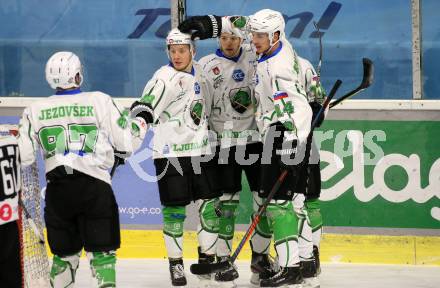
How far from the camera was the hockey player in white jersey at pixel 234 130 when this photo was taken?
6301mm

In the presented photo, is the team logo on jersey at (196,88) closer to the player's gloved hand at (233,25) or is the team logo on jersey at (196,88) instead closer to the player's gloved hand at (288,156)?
the player's gloved hand at (233,25)

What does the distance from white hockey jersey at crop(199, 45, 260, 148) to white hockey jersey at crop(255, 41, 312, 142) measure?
15.5 inches

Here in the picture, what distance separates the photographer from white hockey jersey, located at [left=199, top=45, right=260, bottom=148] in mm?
6293

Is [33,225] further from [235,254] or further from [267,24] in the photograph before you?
[267,24]

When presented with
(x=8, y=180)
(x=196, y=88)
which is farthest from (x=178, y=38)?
(x=8, y=180)

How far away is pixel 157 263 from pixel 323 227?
3.40 ft

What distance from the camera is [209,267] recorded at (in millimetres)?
6191

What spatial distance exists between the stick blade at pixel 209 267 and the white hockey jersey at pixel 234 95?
65cm

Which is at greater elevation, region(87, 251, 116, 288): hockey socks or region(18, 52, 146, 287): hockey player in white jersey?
region(18, 52, 146, 287): hockey player in white jersey

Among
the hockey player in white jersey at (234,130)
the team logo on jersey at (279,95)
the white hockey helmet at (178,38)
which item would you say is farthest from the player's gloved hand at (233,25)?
the team logo on jersey at (279,95)

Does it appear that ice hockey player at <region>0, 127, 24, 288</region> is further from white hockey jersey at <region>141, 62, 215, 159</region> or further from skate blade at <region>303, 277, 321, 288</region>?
skate blade at <region>303, 277, 321, 288</region>

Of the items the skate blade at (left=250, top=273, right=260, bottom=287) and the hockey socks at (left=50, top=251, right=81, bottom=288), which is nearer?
the hockey socks at (left=50, top=251, right=81, bottom=288)

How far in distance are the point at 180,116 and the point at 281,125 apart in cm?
58

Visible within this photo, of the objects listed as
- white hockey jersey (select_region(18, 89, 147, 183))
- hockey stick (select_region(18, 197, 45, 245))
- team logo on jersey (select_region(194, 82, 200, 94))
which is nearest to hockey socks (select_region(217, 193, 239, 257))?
team logo on jersey (select_region(194, 82, 200, 94))
